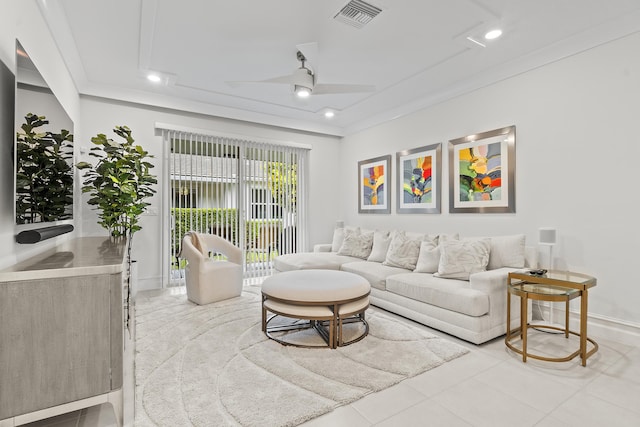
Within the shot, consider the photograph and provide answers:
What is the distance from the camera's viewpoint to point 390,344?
272cm

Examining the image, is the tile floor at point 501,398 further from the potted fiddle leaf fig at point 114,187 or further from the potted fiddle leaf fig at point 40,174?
the potted fiddle leaf fig at point 114,187

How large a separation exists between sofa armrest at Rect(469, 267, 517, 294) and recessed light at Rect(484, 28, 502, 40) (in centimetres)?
222

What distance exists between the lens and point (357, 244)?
16.3 ft

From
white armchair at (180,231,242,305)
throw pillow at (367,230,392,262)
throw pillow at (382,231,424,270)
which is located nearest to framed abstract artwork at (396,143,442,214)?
throw pillow at (367,230,392,262)

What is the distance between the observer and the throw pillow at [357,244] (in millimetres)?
4875

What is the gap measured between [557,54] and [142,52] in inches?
168

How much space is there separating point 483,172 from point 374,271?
1.79 m

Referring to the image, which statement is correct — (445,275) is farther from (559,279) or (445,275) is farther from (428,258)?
(559,279)

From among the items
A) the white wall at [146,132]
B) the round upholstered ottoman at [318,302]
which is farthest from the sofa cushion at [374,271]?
the white wall at [146,132]

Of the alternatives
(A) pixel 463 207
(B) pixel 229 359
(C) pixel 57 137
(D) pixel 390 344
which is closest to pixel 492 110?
(A) pixel 463 207

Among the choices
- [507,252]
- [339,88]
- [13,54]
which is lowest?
[507,252]

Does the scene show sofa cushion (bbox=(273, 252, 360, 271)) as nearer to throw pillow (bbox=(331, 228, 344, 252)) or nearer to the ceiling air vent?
throw pillow (bbox=(331, 228, 344, 252))

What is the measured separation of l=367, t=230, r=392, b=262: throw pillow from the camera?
4.55 metres

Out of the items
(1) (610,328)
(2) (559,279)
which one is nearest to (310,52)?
(2) (559,279)
